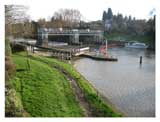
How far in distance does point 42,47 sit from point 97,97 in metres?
8.97

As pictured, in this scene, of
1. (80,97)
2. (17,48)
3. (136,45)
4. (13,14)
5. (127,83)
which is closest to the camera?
(80,97)

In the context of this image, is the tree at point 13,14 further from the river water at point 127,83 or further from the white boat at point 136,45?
the white boat at point 136,45

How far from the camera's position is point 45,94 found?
5.43m

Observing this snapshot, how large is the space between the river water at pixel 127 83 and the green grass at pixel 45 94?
934 millimetres

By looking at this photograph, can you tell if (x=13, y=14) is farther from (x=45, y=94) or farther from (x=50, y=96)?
(x=50, y=96)

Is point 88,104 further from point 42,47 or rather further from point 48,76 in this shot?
point 42,47

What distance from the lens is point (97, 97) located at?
5676 millimetres

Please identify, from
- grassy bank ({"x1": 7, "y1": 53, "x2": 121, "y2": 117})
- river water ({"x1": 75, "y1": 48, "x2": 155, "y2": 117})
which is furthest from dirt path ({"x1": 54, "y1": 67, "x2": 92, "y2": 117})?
river water ({"x1": 75, "y1": 48, "x2": 155, "y2": 117})

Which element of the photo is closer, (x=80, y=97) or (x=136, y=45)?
(x=80, y=97)

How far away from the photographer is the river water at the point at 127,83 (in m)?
5.51

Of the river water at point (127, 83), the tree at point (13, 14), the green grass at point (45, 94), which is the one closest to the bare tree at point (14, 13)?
the tree at point (13, 14)

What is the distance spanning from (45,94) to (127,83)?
270 cm

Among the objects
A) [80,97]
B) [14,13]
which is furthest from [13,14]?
[80,97]

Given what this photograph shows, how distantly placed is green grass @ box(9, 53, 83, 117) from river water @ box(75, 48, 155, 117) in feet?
3.06
